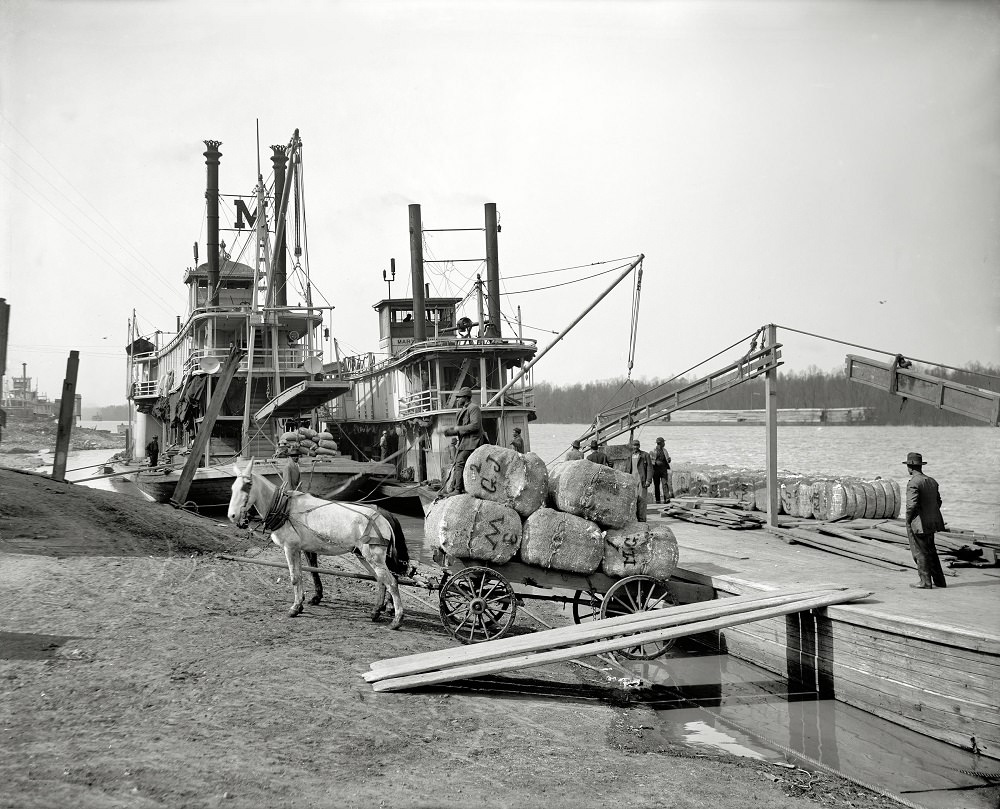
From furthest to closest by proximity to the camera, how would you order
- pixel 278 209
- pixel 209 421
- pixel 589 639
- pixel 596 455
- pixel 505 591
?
pixel 278 209 < pixel 209 421 < pixel 596 455 < pixel 505 591 < pixel 589 639

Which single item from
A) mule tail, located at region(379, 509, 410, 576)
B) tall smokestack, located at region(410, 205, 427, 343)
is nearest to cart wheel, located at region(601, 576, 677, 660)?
mule tail, located at region(379, 509, 410, 576)

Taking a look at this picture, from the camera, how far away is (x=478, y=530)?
866cm

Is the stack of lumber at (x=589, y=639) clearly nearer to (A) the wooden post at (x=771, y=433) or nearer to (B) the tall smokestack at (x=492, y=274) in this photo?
(A) the wooden post at (x=771, y=433)

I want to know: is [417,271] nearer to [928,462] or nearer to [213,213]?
[213,213]

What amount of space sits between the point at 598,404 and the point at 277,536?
6368cm

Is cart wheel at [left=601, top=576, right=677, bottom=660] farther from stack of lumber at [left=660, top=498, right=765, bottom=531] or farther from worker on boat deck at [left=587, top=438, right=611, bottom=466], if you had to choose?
worker on boat deck at [left=587, top=438, right=611, bottom=466]

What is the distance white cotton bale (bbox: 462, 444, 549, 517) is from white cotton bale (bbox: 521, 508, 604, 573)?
23 centimetres

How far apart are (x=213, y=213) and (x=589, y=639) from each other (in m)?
36.3

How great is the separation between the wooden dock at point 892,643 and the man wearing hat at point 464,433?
3.58 metres

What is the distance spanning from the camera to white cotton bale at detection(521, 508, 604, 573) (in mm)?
8734

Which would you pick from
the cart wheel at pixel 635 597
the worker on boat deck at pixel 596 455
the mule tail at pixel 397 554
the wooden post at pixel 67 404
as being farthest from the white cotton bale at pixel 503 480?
the wooden post at pixel 67 404

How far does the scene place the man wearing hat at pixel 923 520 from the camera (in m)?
8.60

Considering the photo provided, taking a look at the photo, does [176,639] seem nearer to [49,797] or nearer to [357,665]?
[357,665]

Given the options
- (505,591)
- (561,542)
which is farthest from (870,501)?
(505,591)
